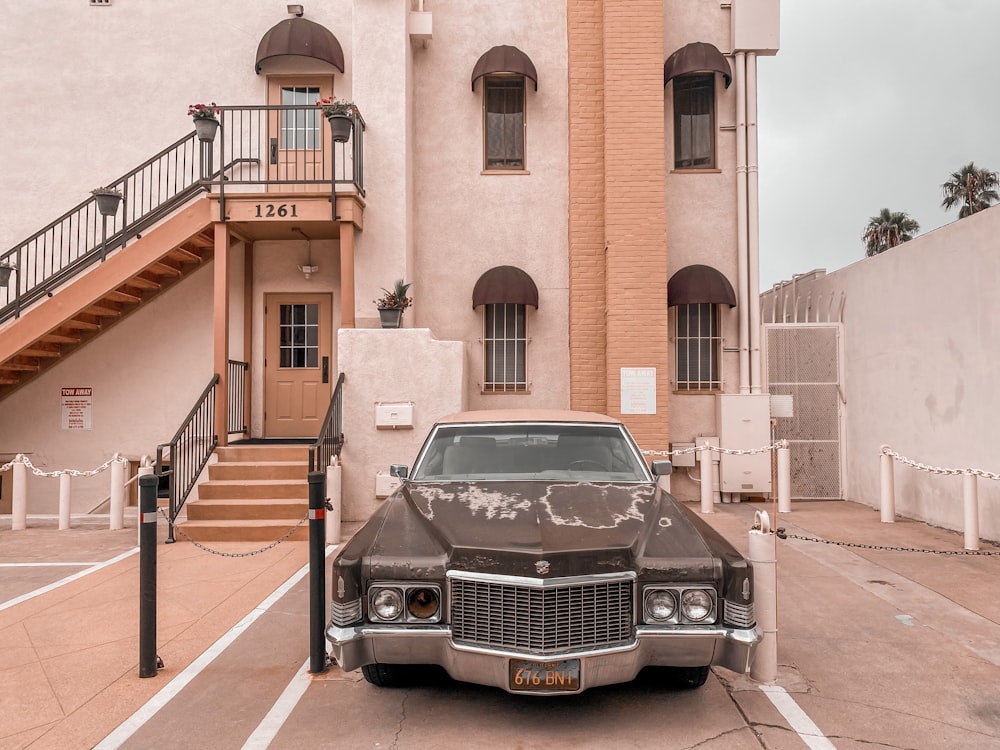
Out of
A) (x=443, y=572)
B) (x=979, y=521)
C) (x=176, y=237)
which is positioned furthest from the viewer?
(x=176, y=237)

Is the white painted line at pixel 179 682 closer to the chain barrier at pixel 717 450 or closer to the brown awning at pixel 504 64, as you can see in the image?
the chain barrier at pixel 717 450

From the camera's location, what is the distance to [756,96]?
495 inches

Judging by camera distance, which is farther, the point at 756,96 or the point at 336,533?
the point at 756,96

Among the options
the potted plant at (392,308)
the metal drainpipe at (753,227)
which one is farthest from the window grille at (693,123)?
the potted plant at (392,308)

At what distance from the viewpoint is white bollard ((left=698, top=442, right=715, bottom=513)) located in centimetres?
1084

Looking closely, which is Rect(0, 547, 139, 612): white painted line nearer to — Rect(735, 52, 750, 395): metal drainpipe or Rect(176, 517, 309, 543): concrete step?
Rect(176, 517, 309, 543): concrete step

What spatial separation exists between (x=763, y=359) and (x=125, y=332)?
1078 centimetres

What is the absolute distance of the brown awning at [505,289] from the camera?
39.3 feet

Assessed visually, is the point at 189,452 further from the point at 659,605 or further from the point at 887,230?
the point at 887,230

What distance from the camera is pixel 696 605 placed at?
3.78 meters

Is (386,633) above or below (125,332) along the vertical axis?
below

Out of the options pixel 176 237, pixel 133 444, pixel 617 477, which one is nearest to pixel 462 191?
pixel 176 237

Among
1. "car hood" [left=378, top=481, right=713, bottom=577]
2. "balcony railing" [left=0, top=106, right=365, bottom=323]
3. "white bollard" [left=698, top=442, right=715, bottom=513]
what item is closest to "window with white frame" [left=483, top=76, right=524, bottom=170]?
"balcony railing" [left=0, top=106, right=365, bottom=323]

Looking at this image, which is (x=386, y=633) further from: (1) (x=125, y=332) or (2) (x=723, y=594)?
(1) (x=125, y=332)
